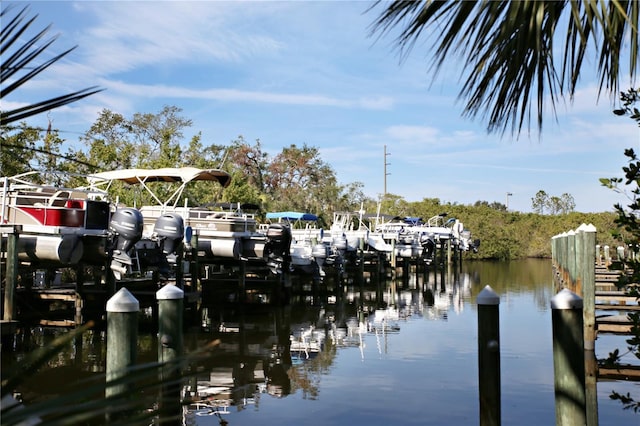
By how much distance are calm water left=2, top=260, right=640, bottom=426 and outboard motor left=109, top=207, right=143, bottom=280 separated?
141 centimetres

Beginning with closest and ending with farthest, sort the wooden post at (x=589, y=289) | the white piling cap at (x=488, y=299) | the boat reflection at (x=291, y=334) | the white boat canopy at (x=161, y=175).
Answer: the white piling cap at (x=488, y=299)
the boat reflection at (x=291, y=334)
the wooden post at (x=589, y=289)
the white boat canopy at (x=161, y=175)

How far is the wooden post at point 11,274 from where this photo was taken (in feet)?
33.8

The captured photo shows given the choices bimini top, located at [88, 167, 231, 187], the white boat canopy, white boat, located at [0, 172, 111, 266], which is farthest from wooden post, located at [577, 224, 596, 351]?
bimini top, located at [88, 167, 231, 187]

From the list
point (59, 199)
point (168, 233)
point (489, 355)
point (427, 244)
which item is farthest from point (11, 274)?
point (427, 244)

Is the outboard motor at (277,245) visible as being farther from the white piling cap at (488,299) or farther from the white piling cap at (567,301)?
the white piling cap at (567,301)

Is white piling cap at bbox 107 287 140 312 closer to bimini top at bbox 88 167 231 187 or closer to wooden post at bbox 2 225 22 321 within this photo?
wooden post at bbox 2 225 22 321

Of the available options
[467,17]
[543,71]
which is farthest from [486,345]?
[467,17]

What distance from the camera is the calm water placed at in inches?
295

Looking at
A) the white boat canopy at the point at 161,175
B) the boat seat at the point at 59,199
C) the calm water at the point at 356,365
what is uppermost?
the white boat canopy at the point at 161,175

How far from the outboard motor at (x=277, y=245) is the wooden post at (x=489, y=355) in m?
12.8

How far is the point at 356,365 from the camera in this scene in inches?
403

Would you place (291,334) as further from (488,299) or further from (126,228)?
(488,299)

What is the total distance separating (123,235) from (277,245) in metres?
5.92

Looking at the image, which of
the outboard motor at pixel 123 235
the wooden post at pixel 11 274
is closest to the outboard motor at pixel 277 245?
the outboard motor at pixel 123 235
